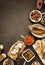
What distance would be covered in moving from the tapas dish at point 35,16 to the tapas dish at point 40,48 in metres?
0.22

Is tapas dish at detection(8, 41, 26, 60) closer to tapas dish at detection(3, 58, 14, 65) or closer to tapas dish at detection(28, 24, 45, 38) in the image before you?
tapas dish at detection(3, 58, 14, 65)

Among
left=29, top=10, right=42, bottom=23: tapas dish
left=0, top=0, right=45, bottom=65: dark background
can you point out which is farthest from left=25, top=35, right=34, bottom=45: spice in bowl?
left=29, top=10, right=42, bottom=23: tapas dish

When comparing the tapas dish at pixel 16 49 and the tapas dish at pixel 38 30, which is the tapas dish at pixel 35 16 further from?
the tapas dish at pixel 16 49

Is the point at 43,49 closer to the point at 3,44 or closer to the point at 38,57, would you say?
the point at 38,57

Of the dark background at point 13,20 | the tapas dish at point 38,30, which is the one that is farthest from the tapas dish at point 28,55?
the tapas dish at point 38,30

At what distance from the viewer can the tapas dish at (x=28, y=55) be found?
2569 mm

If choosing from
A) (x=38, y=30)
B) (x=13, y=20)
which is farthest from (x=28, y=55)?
(x=13, y=20)

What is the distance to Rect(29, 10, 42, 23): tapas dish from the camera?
2.68 metres

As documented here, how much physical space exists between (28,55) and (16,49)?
0.13 meters

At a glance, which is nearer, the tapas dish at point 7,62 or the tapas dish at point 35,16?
the tapas dish at point 7,62

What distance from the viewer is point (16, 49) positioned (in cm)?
259

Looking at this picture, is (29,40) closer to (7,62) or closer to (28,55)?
(28,55)

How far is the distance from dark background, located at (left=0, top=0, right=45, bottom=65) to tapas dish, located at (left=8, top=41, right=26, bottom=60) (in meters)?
0.04

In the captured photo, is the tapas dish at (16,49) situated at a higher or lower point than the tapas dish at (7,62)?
higher
